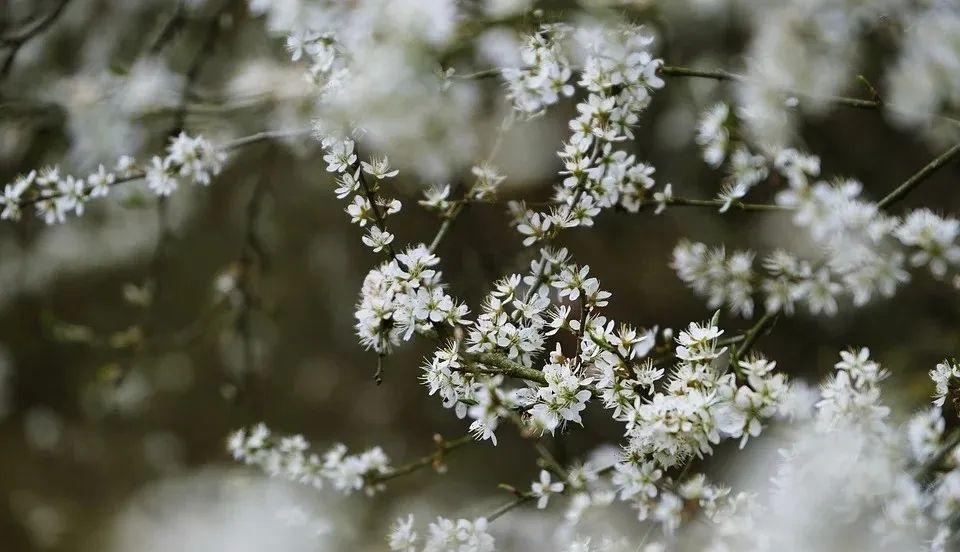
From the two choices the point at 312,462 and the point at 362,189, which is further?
the point at 312,462

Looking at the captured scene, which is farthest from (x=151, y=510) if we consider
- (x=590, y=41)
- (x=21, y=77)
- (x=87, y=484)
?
(x=590, y=41)

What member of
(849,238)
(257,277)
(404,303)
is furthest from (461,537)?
(257,277)

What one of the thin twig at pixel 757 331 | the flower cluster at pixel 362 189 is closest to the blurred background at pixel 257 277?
the flower cluster at pixel 362 189

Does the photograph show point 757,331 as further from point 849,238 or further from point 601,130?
point 601,130

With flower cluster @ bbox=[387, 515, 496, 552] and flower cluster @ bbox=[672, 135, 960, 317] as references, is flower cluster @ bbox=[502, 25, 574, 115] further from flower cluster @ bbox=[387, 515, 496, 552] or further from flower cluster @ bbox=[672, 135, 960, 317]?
flower cluster @ bbox=[387, 515, 496, 552]

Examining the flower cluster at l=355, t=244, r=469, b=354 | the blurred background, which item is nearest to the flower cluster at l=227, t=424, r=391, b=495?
the blurred background

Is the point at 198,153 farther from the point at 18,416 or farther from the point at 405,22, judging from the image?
the point at 18,416
